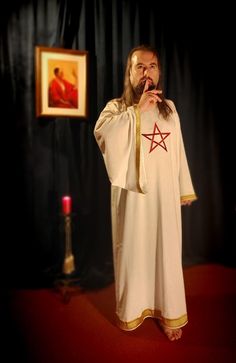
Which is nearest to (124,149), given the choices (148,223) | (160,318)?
(148,223)

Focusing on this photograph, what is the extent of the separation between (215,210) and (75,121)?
1697 mm

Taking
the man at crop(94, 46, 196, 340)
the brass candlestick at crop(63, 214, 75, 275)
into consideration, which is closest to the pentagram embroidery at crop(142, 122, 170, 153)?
the man at crop(94, 46, 196, 340)

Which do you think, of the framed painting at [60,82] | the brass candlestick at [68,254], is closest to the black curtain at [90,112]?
the framed painting at [60,82]

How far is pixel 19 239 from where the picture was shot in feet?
9.32

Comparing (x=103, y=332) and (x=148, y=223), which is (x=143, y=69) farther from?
(x=103, y=332)

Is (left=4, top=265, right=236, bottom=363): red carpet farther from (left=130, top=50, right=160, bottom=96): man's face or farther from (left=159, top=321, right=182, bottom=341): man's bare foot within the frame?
(left=130, top=50, right=160, bottom=96): man's face

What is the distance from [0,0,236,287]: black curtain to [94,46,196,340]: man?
2.64 feet

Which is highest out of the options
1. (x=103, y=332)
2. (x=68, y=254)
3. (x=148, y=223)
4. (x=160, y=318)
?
(x=148, y=223)

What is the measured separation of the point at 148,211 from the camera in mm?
2061

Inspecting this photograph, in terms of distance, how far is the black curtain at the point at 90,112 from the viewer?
2703 millimetres

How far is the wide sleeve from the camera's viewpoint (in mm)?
1929

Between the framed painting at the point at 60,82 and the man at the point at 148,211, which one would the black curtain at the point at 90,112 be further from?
the man at the point at 148,211

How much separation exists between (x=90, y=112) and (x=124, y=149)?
103 centimetres

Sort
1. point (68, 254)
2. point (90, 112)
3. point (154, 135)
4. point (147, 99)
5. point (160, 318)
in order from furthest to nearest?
point (90, 112), point (68, 254), point (160, 318), point (154, 135), point (147, 99)
